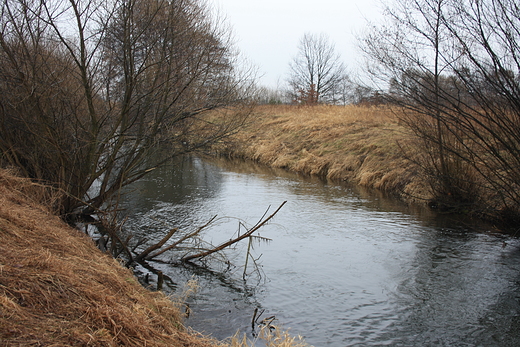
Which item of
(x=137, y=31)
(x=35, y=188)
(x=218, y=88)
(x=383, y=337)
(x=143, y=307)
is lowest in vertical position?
(x=383, y=337)

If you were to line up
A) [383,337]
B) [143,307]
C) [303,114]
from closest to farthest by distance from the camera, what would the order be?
[143,307] < [383,337] < [303,114]

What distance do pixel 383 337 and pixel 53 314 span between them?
3478 millimetres

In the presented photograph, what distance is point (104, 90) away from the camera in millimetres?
9047

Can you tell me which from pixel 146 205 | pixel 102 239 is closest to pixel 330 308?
pixel 102 239

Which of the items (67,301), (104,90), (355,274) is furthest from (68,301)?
(104,90)

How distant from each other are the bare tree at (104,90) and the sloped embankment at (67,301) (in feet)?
8.81

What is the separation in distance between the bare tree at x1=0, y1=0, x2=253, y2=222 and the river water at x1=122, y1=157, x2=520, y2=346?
1799 mm

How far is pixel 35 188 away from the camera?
802 centimetres

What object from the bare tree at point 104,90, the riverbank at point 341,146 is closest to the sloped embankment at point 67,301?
the bare tree at point 104,90

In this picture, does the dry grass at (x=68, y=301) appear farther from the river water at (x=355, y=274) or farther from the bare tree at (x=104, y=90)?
the bare tree at (x=104, y=90)

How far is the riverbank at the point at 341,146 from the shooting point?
47.9 feet

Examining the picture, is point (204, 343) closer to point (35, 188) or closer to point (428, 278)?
point (428, 278)

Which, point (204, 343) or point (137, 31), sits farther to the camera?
point (137, 31)

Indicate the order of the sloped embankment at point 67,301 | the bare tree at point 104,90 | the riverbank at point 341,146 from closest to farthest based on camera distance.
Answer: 1. the sloped embankment at point 67,301
2. the bare tree at point 104,90
3. the riverbank at point 341,146
